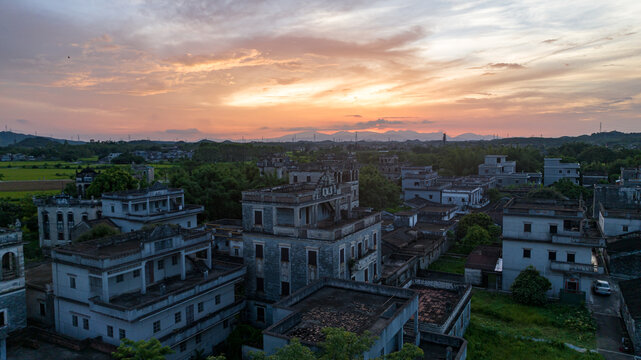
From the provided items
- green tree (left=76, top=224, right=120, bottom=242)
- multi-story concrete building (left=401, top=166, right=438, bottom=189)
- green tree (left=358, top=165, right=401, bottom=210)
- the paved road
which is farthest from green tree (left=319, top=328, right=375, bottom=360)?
multi-story concrete building (left=401, top=166, right=438, bottom=189)

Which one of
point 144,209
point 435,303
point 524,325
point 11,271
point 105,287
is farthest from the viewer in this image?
point 144,209

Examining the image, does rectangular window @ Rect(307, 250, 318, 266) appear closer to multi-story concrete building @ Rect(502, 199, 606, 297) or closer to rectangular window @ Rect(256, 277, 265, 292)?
rectangular window @ Rect(256, 277, 265, 292)

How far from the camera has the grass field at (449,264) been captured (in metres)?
41.9

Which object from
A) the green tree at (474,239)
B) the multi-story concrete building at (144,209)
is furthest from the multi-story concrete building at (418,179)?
the multi-story concrete building at (144,209)

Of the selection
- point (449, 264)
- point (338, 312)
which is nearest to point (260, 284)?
point (338, 312)

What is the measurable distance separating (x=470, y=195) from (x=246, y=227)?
51775 mm

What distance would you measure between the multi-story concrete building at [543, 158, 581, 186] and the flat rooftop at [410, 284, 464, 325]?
7965 cm

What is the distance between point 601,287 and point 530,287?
25.4 ft

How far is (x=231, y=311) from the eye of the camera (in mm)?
27141

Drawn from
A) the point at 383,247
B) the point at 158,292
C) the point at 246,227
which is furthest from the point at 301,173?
the point at 158,292

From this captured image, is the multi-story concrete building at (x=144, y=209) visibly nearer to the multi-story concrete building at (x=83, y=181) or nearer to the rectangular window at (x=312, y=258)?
the multi-story concrete building at (x=83, y=181)

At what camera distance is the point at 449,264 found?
44.1 m

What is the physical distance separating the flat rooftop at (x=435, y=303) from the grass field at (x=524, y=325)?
2.72 metres

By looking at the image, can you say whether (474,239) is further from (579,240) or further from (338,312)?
(338,312)
